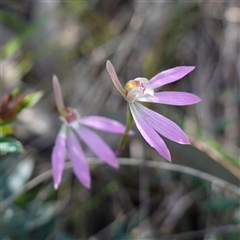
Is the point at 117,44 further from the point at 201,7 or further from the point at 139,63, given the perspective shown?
the point at 201,7

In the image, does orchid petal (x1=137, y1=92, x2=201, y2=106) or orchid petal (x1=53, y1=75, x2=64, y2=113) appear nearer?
orchid petal (x1=137, y1=92, x2=201, y2=106)

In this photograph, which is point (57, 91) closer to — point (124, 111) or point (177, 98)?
point (177, 98)

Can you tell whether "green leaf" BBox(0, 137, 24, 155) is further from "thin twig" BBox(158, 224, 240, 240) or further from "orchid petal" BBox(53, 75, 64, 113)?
"thin twig" BBox(158, 224, 240, 240)

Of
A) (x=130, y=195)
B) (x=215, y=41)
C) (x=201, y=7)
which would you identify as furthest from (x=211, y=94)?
(x=130, y=195)

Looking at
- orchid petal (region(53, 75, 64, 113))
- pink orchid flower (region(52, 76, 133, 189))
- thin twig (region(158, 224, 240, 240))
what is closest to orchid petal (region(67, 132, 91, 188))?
pink orchid flower (region(52, 76, 133, 189))

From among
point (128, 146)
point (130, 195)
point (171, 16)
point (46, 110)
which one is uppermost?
point (171, 16)

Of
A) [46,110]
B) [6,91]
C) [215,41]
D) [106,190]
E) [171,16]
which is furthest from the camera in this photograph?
[215,41]
